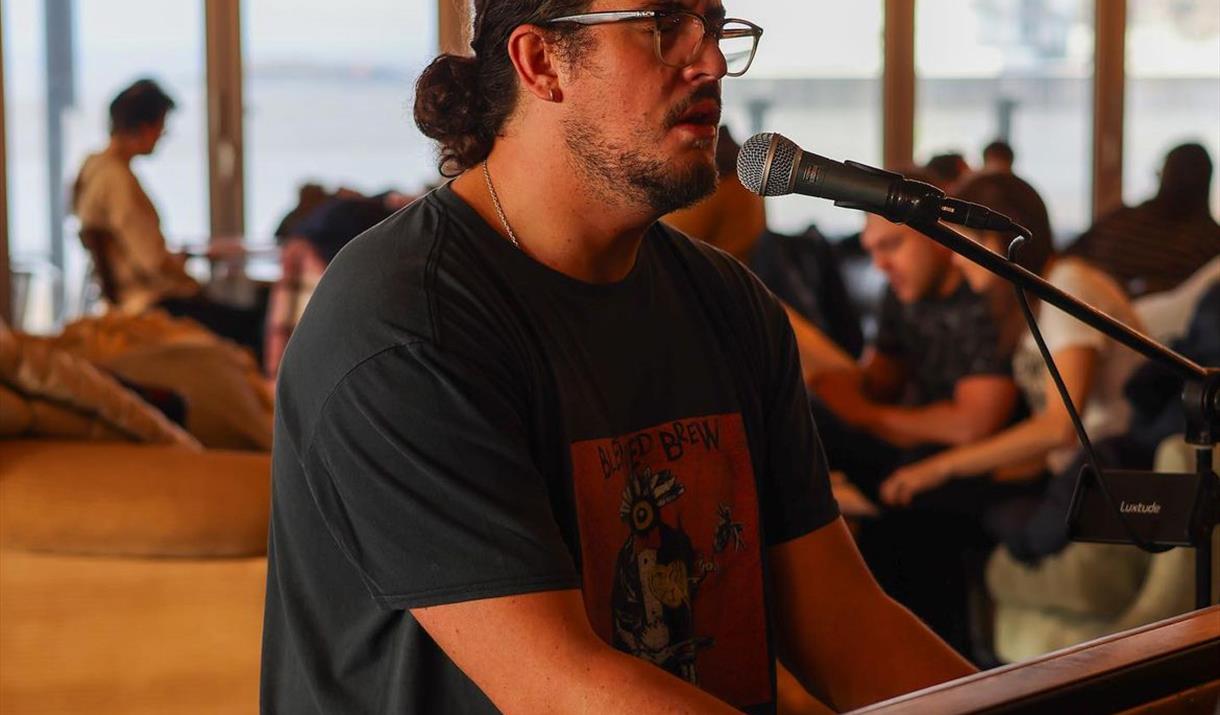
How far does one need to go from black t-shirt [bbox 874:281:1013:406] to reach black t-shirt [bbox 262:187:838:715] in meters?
2.09

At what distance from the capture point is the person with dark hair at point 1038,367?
3412 mm

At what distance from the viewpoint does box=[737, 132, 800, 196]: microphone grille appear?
48.4 inches

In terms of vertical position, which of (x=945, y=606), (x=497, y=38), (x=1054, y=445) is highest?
(x=497, y=38)

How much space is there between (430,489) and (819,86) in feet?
26.2

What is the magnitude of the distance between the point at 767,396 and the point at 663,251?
0.59ft

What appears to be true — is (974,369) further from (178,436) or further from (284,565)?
(284,565)

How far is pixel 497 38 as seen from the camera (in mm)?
→ 1549

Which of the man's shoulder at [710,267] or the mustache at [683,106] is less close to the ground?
the mustache at [683,106]

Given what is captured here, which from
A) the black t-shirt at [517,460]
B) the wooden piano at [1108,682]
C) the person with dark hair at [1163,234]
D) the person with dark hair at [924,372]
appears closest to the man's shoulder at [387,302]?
the black t-shirt at [517,460]

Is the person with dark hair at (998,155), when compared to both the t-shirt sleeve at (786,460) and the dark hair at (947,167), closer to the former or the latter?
the dark hair at (947,167)

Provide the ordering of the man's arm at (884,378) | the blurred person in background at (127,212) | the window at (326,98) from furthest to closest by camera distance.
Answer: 1. the window at (326,98)
2. the blurred person in background at (127,212)
3. the man's arm at (884,378)

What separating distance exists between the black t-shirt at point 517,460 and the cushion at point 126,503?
39.5 inches

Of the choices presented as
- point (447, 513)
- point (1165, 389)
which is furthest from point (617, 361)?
point (1165, 389)

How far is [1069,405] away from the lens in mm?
1355
